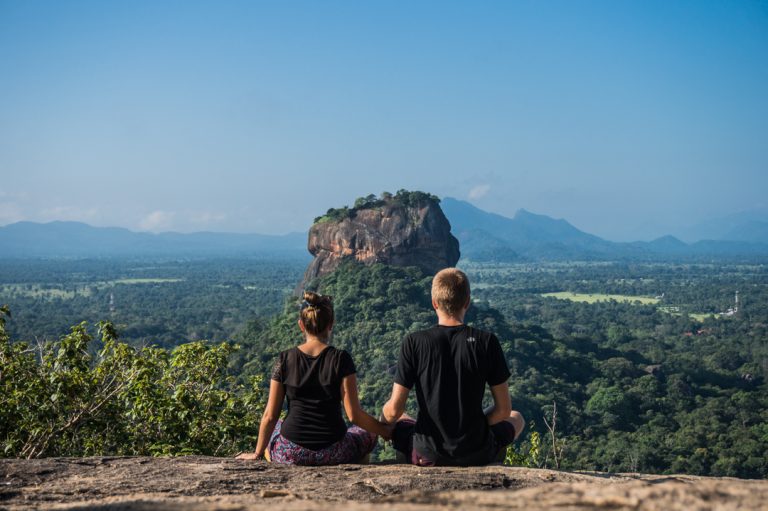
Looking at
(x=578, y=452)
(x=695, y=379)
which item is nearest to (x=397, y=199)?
(x=695, y=379)

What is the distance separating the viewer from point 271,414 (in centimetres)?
407

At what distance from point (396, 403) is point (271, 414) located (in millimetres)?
818

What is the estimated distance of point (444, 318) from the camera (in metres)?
3.78

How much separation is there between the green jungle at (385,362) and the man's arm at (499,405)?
1418 mm

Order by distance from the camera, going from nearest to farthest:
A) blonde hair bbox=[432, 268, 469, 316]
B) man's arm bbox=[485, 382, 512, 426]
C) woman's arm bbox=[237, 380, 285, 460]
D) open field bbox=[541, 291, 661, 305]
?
blonde hair bbox=[432, 268, 469, 316]
man's arm bbox=[485, 382, 512, 426]
woman's arm bbox=[237, 380, 285, 460]
open field bbox=[541, 291, 661, 305]

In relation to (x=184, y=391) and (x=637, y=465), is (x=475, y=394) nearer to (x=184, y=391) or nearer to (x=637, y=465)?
(x=184, y=391)

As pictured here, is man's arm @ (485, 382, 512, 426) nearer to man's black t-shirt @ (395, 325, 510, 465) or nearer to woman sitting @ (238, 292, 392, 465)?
man's black t-shirt @ (395, 325, 510, 465)

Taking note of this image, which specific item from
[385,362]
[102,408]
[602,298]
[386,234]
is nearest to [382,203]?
[386,234]

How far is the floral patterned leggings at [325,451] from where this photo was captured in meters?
4.05

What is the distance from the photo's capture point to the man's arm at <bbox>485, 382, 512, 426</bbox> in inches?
151

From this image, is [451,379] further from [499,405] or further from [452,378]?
[499,405]

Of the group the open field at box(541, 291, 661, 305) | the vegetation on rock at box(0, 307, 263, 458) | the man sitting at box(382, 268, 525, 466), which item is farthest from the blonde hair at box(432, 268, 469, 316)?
the open field at box(541, 291, 661, 305)

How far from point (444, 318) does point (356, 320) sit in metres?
32.9

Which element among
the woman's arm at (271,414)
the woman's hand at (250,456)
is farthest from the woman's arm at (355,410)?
the woman's hand at (250,456)
